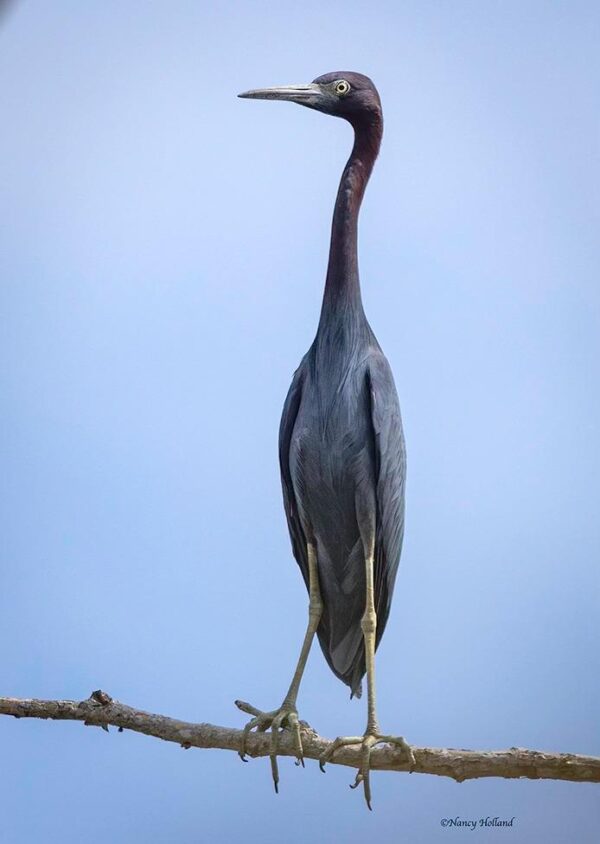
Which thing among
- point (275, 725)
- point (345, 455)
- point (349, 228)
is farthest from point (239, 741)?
point (349, 228)

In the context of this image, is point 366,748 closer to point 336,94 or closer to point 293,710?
point 293,710

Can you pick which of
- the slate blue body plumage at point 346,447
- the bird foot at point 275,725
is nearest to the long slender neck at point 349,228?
the slate blue body plumage at point 346,447

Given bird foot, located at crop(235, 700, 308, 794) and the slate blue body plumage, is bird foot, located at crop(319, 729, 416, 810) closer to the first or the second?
bird foot, located at crop(235, 700, 308, 794)

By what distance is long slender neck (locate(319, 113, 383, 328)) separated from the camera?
3736 millimetres

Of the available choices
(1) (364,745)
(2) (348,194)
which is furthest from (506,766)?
(2) (348,194)

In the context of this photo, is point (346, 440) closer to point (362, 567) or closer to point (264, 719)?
point (362, 567)

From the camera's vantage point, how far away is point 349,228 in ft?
12.4

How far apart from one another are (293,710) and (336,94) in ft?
6.49

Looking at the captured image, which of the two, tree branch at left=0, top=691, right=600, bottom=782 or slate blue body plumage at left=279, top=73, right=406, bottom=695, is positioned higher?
slate blue body plumage at left=279, top=73, right=406, bottom=695

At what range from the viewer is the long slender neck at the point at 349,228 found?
12.3 feet

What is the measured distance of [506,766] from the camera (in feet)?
10.1

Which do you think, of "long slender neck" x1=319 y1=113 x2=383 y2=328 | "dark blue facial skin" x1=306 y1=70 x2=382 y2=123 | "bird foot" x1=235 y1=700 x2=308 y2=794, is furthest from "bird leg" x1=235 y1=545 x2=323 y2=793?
"dark blue facial skin" x1=306 y1=70 x2=382 y2=123

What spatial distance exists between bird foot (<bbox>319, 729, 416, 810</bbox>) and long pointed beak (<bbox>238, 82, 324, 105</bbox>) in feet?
6.60

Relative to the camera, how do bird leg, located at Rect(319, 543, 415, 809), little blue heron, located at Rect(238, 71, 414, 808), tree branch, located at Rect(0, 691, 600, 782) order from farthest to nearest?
little blue heron, located at Rect(238, 71, 414, 808) < bird leg, located at Rect(319, 543, 415, 809) < tree branch, located at Rect(0, 691, 600, 782)
